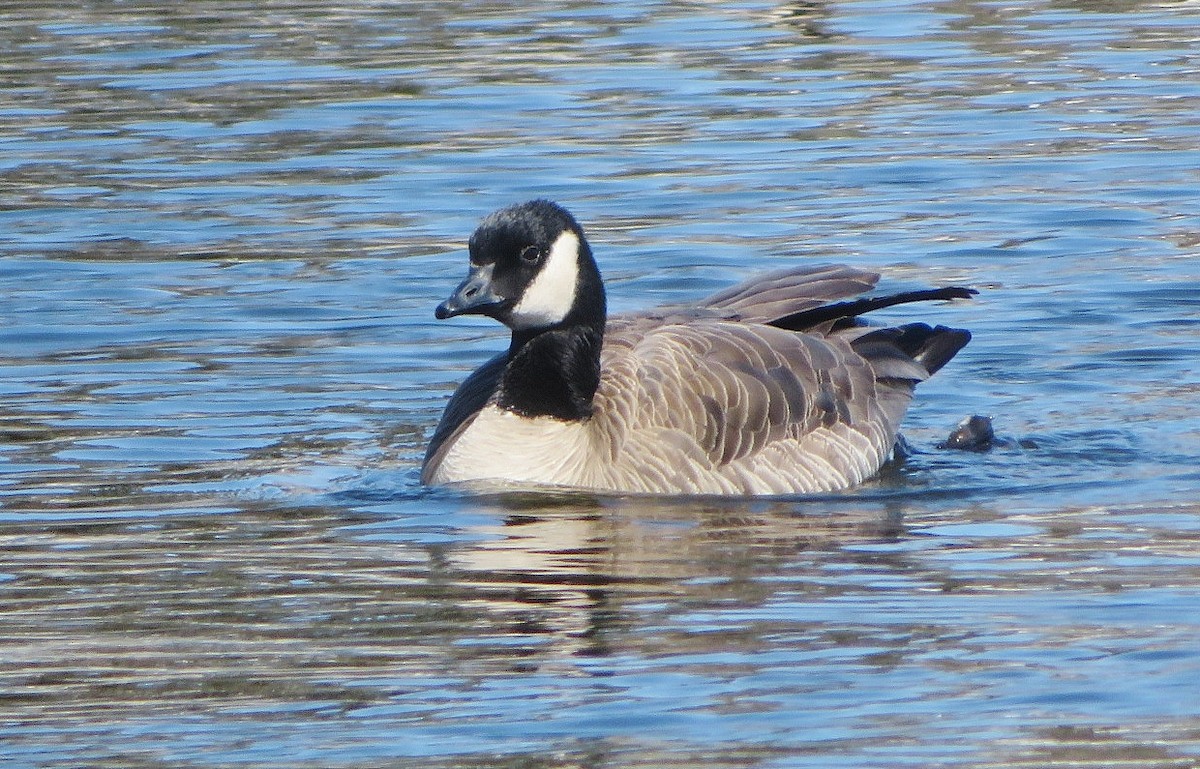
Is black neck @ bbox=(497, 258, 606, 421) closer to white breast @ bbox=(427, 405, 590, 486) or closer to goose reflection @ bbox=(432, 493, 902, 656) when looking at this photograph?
white breast @ bbox=(427, 405, 590, 486)

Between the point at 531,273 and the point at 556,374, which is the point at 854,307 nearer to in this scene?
the point at 556,374

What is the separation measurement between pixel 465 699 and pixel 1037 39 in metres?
16.7

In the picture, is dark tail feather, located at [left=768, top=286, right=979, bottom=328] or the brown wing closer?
the brown wing

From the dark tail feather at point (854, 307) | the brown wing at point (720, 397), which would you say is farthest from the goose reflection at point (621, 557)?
the dark tail feather at point (854, 307)

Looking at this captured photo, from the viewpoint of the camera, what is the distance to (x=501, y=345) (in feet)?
41.6

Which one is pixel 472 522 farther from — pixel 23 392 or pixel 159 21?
pixel 159 21

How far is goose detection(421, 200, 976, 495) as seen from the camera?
939cm

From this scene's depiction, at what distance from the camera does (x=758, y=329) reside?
10.0 metres

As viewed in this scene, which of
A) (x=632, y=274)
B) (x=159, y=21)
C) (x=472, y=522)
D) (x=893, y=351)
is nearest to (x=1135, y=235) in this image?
(x=632, y=274)

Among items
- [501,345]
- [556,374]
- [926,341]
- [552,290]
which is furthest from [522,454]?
[501,345]

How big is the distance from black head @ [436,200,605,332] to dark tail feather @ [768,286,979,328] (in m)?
1.14

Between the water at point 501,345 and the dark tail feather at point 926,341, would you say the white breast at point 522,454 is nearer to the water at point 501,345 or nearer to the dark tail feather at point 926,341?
the water at point 501,345

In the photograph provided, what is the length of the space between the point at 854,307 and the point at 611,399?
1.35 m

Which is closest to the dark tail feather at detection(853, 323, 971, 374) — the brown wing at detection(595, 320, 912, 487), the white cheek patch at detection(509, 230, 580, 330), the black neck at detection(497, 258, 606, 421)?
the brown wing at detection(595, 320, 912, 487)
